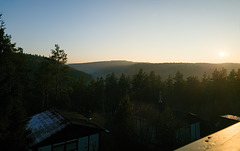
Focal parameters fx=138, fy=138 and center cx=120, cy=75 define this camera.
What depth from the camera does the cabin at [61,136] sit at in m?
10.2

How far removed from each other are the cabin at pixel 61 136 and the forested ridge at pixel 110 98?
119 inches

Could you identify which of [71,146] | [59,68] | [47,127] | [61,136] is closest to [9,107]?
[61,136]

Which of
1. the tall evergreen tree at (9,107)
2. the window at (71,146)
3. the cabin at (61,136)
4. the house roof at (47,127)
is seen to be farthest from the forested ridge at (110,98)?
the window at (71,146)

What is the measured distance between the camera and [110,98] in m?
38.2

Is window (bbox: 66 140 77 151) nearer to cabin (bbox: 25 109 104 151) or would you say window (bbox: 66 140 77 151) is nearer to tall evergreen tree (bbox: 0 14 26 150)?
cabin (bbox: 25 109 104 151)

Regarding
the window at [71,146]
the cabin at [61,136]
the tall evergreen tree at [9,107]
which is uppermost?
the tall evergreen tree at [9,107]

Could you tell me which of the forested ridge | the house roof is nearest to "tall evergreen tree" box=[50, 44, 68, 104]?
the forested ridge

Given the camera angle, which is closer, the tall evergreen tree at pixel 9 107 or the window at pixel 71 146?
the tall evergreen tree at pixel 9 107

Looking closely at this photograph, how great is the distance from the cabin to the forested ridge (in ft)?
9.89

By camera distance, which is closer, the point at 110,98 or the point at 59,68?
the point at 59,68

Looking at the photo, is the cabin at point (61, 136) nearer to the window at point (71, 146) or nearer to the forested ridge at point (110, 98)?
the window at point (71, 146)

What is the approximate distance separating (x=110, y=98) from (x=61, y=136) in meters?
27.5

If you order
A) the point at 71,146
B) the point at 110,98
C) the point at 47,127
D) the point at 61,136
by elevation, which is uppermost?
the point at 47,127

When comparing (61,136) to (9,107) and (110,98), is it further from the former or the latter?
(110,98)
